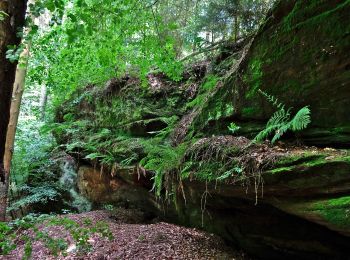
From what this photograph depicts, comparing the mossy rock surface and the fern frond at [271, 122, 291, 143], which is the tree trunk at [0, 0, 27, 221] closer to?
the fern frond at [271, 122, 291, 143]

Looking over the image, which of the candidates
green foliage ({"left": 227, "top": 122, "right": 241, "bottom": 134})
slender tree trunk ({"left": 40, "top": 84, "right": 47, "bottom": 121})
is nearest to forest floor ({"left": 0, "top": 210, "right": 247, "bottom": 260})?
green foliage ({"left": 227, "top": 122, "right": 241, "bottom": 134})

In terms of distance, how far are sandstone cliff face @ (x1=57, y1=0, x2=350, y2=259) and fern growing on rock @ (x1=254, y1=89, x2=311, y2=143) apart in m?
0.15

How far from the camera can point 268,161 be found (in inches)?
173

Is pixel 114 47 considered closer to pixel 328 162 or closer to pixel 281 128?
pixel 281 128

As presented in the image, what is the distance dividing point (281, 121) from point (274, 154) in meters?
0.75

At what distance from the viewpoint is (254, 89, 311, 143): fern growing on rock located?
441 centimetres

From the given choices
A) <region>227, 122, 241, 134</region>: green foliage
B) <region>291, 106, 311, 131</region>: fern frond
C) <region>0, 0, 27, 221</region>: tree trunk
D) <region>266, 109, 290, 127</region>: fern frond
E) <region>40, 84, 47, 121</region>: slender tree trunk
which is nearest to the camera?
<region>0, 0, 27, 221</region>: tree trunk

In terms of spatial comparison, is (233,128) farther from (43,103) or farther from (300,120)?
(43,103)

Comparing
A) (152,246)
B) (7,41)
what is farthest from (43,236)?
(152,246)

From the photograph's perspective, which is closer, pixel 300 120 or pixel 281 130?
pixel 300 120

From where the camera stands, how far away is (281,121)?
16.3 ft

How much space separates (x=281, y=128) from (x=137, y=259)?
358 cm

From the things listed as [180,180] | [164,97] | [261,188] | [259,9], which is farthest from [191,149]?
[259,9]

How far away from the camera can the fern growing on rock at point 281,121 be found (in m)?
4.41
